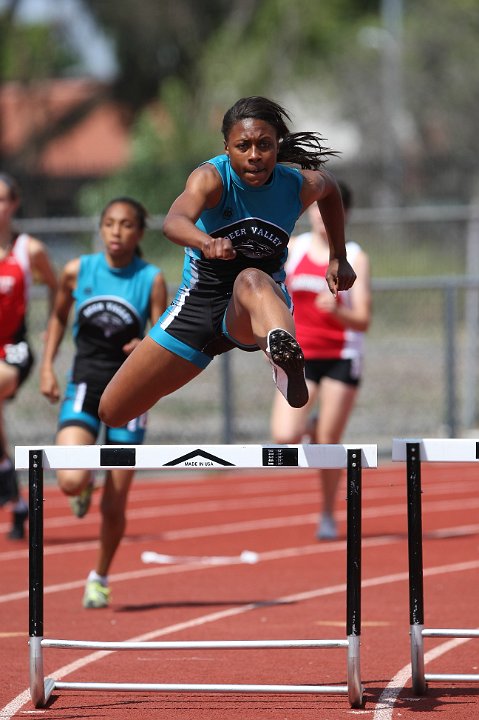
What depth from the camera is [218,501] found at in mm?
12195

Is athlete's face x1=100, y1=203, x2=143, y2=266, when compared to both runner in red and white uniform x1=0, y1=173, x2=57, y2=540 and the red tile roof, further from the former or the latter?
the red tile roof

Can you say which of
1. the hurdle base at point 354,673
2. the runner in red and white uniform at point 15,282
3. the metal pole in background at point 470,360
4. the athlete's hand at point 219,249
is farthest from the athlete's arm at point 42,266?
the metal pole in background at point 470,360

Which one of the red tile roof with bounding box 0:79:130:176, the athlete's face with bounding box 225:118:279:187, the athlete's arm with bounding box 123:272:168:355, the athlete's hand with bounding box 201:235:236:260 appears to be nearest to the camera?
the athlete's hand with bounding box 201:235:236:260

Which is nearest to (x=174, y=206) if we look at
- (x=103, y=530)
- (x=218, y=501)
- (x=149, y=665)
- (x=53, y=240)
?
(x=149, y=665)

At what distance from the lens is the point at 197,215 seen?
503 centimetres

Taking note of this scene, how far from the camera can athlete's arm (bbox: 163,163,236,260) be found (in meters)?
4.59

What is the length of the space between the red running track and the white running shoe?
0.63 metres

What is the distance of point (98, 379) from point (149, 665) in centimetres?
211

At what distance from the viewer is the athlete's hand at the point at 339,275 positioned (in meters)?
5.52

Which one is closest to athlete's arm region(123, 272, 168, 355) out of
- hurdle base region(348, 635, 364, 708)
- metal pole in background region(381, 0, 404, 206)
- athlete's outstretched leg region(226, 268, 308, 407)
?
athlete's outstretched leg region(226, 268, 308, 407)

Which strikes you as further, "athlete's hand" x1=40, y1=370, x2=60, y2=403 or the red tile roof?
the red tile roof

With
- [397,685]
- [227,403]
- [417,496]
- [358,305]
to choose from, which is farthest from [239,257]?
[227,403]

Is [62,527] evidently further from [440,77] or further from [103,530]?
[440,77]

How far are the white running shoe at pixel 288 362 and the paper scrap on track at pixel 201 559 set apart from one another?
13.4 ft
